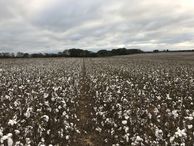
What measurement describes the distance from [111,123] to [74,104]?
13.5 feet

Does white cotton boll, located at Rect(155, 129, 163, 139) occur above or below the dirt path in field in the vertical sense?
above

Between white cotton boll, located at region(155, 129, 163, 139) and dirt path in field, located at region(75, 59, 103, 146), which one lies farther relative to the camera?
dirt path in field, located at region(75, 59, 103, 146)

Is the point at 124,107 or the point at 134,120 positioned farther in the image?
the point at 124,107

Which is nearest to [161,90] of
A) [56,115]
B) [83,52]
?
[56,115]

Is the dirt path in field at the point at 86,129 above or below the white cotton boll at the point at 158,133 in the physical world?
below

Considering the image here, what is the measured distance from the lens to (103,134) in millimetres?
10438

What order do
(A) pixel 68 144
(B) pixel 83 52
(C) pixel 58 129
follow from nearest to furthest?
(A) pixel 68 144
(C) pixel 58 129
(B) pixel 83 52

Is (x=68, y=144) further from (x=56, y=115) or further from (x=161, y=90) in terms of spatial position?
(x=161, y=90)

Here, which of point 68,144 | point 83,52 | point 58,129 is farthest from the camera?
point 83,52

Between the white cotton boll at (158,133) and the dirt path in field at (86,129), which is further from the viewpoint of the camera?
the dirt path in field at (86,129)

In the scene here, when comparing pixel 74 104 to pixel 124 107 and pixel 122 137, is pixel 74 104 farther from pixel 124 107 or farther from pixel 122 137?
pixel 122 137

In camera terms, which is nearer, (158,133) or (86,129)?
(158,133)

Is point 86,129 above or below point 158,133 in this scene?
below

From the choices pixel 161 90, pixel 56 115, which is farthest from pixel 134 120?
pixel 161 90
